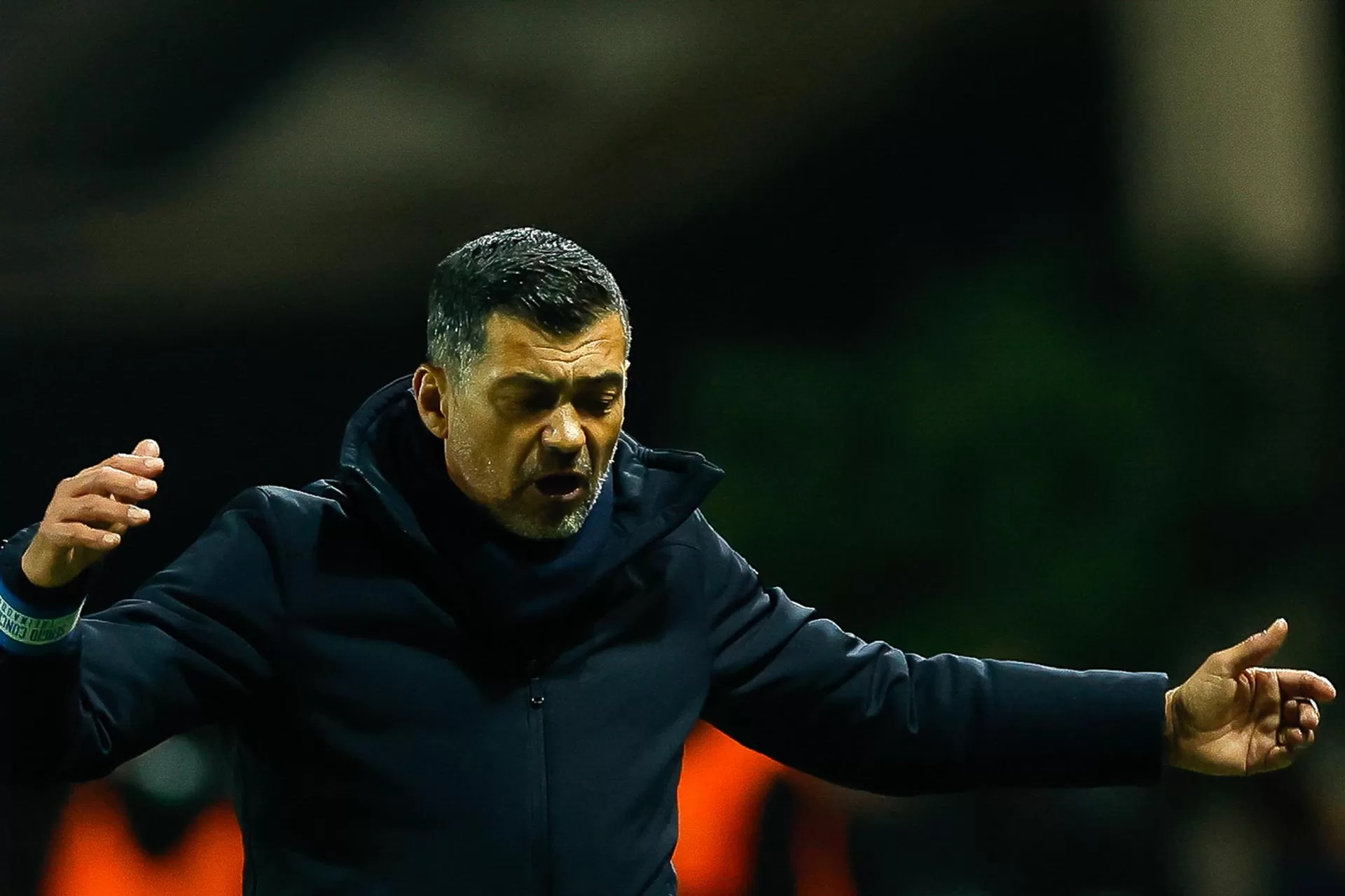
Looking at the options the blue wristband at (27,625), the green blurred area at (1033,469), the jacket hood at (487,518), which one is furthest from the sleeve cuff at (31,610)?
the green blurred area at (1033,469)

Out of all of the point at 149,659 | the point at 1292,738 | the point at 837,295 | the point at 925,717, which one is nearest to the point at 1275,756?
the point at 1292,738

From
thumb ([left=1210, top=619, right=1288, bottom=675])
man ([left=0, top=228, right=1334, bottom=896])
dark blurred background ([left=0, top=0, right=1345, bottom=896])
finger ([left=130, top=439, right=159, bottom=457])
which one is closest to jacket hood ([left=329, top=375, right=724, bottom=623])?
man ([left=0, top=228, right=1334, bottom=896])

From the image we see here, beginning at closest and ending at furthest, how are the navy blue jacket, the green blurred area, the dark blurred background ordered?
the navy blue jacket, the dark blurred background, the green blurred area

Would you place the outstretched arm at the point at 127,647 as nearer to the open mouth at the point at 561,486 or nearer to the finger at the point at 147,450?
the finger at the point at 147,450

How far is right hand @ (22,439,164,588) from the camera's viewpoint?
3.86 feet

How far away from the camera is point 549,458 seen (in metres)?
1.38

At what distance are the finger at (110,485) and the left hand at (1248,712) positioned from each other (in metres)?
0.86

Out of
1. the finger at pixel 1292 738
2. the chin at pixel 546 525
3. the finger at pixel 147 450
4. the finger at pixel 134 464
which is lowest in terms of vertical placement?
the finger at pixel 1292 738

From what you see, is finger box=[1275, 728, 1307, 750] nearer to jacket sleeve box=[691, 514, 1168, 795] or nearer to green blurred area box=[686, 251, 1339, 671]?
jacket sleeve box=[691, 514, 1168, 795]

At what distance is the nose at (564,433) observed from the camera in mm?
1369

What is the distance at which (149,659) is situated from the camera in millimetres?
1320

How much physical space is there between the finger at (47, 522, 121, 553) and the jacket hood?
247mm

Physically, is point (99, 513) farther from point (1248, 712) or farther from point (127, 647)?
point (1248, 712)

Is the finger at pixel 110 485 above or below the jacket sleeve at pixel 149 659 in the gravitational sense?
above
